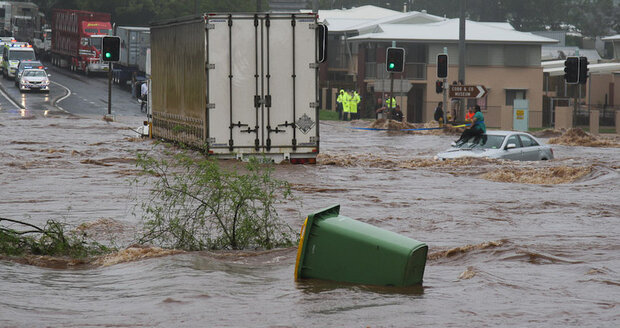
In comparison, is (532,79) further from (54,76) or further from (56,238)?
(56,238)

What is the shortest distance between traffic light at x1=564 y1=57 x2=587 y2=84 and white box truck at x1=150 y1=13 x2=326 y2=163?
1693cm

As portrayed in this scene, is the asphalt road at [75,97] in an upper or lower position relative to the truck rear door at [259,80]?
lower

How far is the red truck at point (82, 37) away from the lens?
66.6 meters

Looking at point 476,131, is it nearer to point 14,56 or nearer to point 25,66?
point 25,66

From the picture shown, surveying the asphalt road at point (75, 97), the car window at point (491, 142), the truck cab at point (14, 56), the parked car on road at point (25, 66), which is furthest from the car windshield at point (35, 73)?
the car window at point (491, 142)

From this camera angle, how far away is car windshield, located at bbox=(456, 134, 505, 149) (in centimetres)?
2522

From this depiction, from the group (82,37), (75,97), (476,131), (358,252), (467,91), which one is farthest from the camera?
(82,37)

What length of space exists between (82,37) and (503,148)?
4644 cm

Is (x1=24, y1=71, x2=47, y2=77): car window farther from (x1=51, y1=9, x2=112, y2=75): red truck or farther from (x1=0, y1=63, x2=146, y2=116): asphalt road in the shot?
(x1=51, y1=9, x2=112, y2=75): red truck

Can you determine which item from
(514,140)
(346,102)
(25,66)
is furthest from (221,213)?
(25,66)

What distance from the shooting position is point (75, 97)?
181 feet

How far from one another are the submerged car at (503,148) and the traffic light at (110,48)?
641 inches

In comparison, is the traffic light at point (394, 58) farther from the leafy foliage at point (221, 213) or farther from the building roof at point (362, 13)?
the building roof at point (362, 13)

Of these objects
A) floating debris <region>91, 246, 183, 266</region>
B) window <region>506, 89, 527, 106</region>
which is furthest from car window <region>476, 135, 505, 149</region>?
window <region>506, 89, 527, 106</region>
